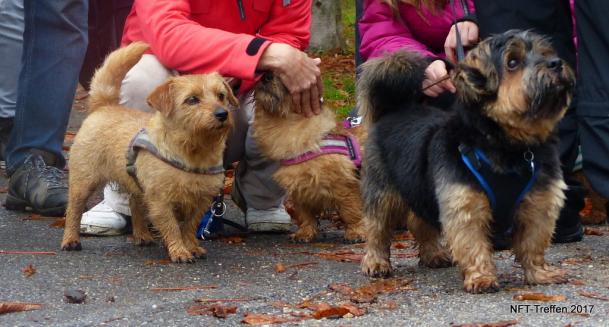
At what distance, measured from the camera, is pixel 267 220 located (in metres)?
6.48

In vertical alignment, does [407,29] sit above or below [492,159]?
above

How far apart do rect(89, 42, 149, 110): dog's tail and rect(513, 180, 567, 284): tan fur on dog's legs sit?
252 cm

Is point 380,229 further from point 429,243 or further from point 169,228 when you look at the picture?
point 169,228

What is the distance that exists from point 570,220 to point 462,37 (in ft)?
3.90

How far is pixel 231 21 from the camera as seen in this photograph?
625 centimetres

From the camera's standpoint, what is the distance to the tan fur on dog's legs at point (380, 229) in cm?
509

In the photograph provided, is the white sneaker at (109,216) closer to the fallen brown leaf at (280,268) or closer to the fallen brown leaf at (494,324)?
the fallen brown leaf at (280,268)

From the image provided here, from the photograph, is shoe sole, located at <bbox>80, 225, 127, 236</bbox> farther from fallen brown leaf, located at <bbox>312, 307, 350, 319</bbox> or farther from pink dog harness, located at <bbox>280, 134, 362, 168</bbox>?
fallen brown leaf, located at <bbox>312, 307, 350, 319</bbox>

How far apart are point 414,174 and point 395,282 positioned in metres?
0.54

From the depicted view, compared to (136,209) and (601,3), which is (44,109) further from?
(601,3)

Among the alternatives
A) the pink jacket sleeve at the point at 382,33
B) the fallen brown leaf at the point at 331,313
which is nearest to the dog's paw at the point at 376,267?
the fallen brown leaf at the point at 331,313

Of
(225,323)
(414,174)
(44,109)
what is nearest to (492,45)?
(414,174)

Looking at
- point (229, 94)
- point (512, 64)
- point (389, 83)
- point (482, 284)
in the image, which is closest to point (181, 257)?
point (229, 94)

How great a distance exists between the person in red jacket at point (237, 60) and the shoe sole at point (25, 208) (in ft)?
1.53
